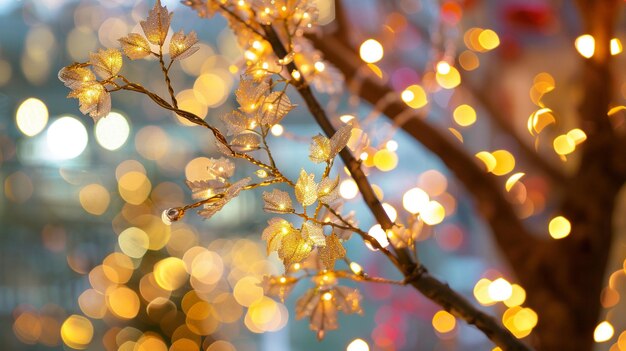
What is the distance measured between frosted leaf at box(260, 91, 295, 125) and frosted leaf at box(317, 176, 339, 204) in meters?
0.06

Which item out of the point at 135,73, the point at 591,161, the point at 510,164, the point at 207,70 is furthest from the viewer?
the point at 207,70

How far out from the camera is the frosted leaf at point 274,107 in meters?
0.45

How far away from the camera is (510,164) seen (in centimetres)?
179

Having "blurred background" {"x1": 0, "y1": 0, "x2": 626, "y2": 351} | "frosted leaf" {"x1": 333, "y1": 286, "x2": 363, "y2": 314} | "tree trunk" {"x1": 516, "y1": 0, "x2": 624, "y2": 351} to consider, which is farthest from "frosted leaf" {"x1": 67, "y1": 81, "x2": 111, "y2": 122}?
"blurred background" {"x1": 0, "y1": 0, "x2": 626, "y2": 351}

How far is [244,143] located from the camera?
0.46 metres

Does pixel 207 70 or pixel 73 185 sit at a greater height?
pixel 207 70

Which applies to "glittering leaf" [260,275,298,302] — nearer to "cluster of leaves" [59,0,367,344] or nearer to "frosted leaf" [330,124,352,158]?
"cluster of leaves" [59,0,367,344]

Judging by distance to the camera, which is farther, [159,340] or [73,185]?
[73,185]

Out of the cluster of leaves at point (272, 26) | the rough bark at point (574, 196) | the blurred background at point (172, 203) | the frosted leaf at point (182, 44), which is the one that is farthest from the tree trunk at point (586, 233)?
the blurred background at point (172, 203)

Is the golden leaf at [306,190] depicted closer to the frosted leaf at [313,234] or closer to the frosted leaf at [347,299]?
the frosted leaf at [313,234]

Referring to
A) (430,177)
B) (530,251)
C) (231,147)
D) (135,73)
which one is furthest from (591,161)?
(135,73)

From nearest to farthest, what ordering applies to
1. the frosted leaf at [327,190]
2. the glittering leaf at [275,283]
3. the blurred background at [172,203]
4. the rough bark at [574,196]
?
the frosted leaf at [327,190] < the glittering leaf at [275,283] < the rough bark at [574,196] < the blurred background at [172,203]

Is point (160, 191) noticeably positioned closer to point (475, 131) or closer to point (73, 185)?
point (73, 185)

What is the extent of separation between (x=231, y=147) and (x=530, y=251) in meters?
0.76
